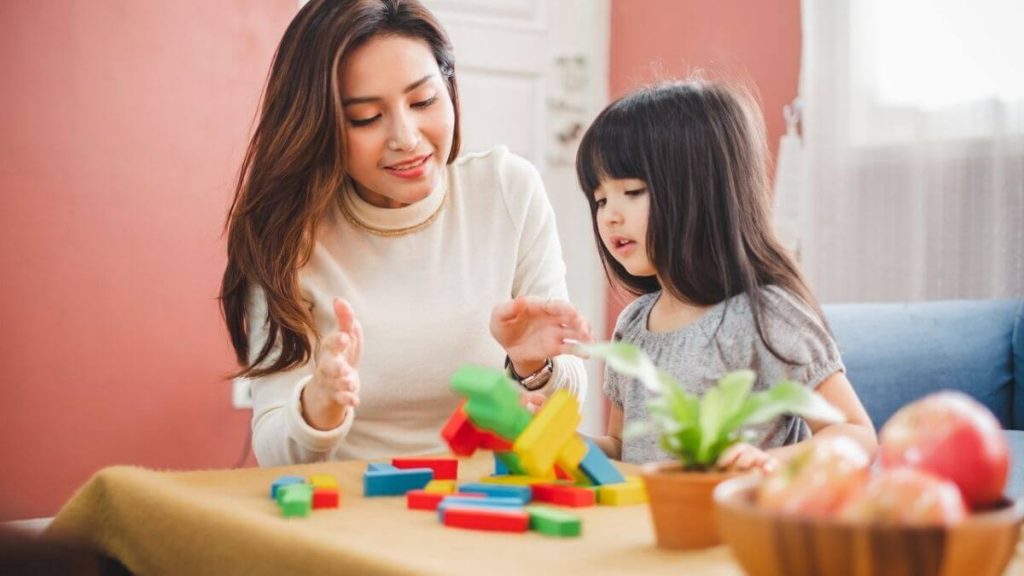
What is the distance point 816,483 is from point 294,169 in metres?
1.21

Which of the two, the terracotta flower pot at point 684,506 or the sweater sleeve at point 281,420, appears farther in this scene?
the sweater sleeve at point 281,420

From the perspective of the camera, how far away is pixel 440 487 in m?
1.10

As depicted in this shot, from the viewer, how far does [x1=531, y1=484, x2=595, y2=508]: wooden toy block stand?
103cm

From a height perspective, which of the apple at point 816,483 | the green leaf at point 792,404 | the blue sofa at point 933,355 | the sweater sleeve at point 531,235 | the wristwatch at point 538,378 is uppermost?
the sweater sleeve at point 531,235

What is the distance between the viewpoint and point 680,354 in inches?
61.6

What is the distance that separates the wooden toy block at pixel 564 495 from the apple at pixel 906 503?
430 mm

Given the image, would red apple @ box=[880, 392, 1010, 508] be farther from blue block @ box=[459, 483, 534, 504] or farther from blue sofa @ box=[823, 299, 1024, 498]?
blue sofa @ box=[823, 299, 1024, 498]

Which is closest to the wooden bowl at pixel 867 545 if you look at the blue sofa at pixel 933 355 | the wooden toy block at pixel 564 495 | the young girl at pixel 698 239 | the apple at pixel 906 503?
the apple at pixel 906 503

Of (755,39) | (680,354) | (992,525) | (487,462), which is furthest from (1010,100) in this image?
(992,525)

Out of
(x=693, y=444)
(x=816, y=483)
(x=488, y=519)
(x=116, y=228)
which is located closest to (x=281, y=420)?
(x=488, y=519)

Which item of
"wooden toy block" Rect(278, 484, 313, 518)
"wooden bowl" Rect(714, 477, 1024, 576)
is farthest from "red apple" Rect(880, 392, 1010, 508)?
"wooden toy block" Rect(278, 484, 313, 518)

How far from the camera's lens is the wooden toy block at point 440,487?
3.53 ft

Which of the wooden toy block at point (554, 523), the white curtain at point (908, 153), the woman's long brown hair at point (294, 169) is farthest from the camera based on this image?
the white curtain at point (908, 153)

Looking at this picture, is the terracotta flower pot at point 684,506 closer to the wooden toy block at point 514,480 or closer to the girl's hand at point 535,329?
the wooden toy block at point 514,480
